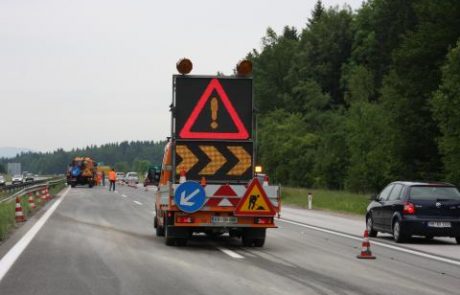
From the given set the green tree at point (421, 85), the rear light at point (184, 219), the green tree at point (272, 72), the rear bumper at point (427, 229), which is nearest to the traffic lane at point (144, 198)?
the rear bumper at point (427, 229)

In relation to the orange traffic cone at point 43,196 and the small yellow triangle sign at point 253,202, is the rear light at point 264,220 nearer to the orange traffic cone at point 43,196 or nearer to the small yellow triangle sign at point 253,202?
the small yellow triangle sign at point 253,202

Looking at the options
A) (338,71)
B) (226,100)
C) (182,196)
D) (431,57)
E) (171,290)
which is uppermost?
(338,71)

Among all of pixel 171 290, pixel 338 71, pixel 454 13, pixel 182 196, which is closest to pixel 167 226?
pixel 182 196

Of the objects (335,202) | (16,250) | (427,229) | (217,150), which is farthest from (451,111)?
(16,250)

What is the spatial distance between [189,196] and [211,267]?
3188 mm

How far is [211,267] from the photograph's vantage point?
1220cm

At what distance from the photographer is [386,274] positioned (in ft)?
38.5

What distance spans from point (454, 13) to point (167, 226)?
3708cm

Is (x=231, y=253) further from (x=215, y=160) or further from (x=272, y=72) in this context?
(x=272, y=72)

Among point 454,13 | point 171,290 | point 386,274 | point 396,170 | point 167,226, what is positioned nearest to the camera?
point 171,290

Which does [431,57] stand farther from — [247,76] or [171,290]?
[171,290]

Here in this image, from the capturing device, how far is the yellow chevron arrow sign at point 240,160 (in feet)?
53.1

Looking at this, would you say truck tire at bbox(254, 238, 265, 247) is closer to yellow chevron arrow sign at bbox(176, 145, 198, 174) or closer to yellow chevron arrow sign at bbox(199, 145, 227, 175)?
yellow chevron arrow sign at bbox(199, 145, 227, 175)

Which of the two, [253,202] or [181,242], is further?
[181,242]
